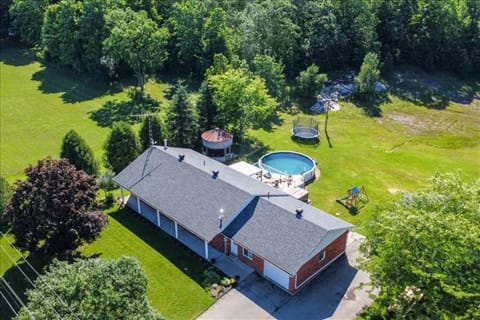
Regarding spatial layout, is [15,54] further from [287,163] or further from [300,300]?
[300,300]

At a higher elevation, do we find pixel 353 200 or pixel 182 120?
pixel 182 120

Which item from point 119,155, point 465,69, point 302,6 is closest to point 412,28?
point 465,69

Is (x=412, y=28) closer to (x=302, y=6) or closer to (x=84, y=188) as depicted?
(x=302, y=6)

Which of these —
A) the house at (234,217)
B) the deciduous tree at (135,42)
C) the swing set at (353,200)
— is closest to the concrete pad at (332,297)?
the house at (234,217)

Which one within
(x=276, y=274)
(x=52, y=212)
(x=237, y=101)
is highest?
(x=237, y=101)

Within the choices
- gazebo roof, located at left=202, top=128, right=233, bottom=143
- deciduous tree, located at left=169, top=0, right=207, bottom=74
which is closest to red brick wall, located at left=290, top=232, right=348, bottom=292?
gazebo roof, located at left=202, top=128, right=233, bottom=143

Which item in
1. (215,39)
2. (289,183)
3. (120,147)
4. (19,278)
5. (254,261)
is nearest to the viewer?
(19,278)

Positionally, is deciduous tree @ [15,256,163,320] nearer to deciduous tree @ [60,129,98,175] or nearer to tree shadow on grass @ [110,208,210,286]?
tree shadow on grass @ [110,208,210,286]

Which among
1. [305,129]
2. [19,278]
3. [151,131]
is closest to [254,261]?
[19,278]
